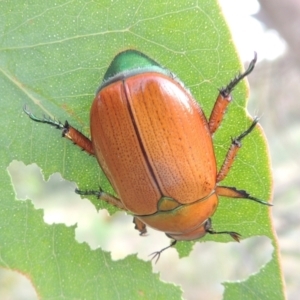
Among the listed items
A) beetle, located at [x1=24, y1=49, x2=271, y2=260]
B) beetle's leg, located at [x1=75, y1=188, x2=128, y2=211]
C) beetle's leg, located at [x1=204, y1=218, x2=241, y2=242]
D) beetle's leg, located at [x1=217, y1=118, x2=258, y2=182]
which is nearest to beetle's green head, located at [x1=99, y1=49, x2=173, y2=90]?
beetle, located at [x1=24, y1=49, x2=271, y2=260]

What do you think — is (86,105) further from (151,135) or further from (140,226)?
(140,226)

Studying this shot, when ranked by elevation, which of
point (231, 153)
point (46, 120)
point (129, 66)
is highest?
point (129, 66)

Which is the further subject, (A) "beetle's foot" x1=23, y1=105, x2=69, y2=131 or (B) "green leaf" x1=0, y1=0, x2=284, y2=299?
(A) "beetle's foot" x1=23, y1=105, x2=69, y2=131

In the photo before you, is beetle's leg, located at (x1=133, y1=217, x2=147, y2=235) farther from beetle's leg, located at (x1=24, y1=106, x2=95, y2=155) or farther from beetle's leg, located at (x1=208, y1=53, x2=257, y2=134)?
beetle's leg, located at (x1=208, y1=53, x2=257, y2=134)

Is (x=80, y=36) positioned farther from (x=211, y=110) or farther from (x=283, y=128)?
(x=283, y=128)

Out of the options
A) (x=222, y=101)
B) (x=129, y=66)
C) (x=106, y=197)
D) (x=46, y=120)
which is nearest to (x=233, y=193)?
(x=222, y=101)

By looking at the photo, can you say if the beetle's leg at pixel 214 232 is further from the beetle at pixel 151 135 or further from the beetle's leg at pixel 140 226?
the beetle's leg at pixel 140 226

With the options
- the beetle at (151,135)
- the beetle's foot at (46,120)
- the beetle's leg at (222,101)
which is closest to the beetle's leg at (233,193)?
the beetle at (151,135)
